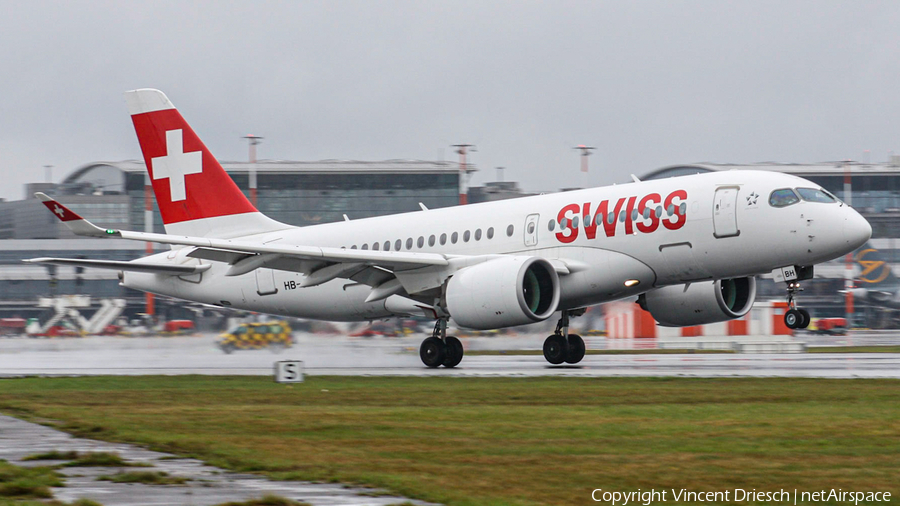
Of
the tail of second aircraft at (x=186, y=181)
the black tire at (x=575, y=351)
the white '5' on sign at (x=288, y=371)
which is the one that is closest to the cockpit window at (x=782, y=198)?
the black tire at (x=575, y=351)

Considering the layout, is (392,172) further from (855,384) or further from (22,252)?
(855,384)

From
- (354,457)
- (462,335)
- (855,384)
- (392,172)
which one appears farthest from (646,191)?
(392,172)

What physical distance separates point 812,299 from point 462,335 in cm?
3841

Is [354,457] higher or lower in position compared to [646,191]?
lower

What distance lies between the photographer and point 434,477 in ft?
29.9

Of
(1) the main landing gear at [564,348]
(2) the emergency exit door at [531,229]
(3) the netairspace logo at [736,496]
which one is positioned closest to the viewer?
(3) the netairspace logo at [736,496]

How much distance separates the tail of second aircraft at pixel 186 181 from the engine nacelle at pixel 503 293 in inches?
369

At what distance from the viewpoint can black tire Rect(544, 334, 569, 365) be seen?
91.5 feet

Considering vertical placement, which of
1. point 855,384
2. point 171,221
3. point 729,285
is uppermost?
point 171,221

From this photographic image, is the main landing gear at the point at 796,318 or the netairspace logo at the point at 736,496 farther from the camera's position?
the main landing gear at the point at 796,318

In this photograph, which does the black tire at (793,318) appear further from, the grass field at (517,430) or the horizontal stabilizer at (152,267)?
the horizontal stabilizer at (152,267)

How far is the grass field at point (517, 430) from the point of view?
9023 millimetres

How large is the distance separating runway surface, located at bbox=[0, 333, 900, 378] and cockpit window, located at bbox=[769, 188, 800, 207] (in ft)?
12.5

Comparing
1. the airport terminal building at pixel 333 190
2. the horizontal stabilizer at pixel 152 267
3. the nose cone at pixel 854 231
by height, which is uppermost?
the airport terminal building at pixel 333 190
